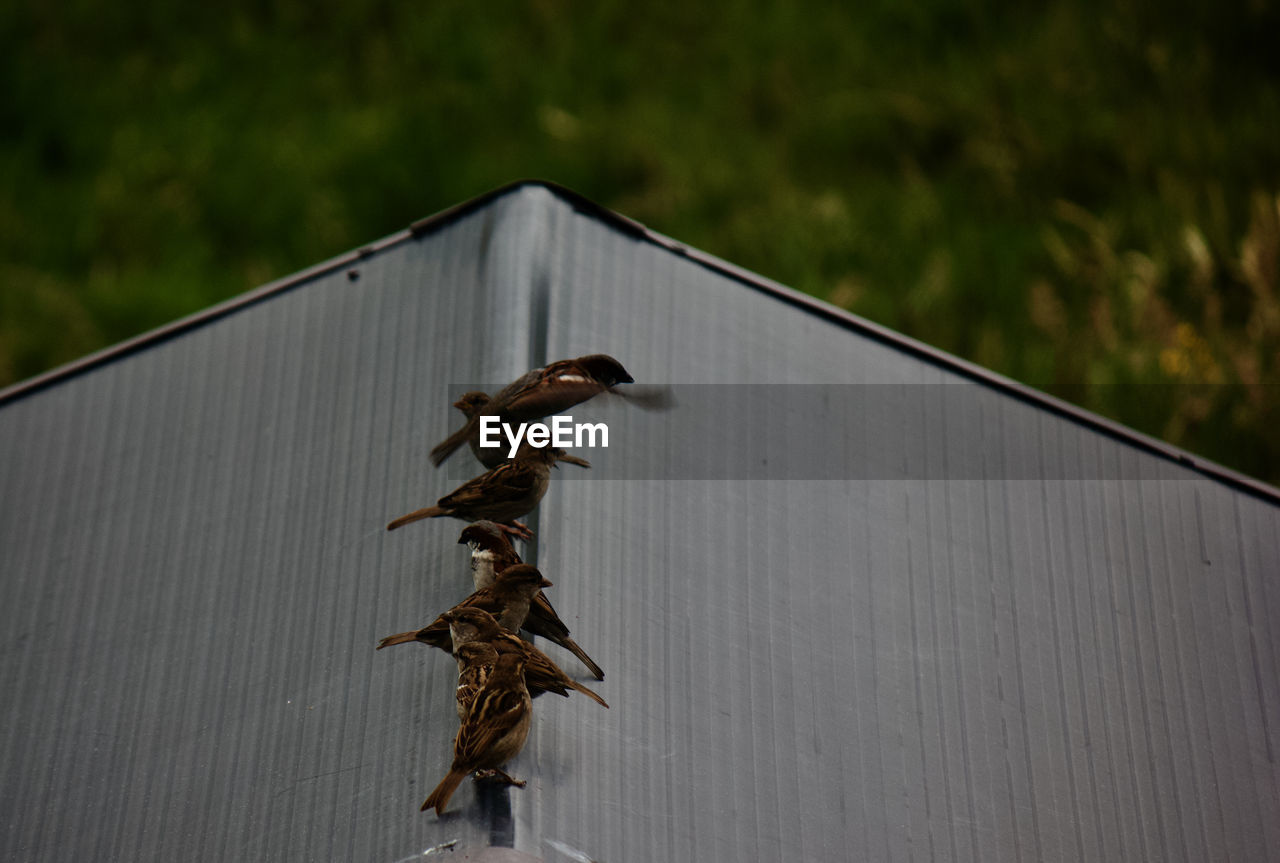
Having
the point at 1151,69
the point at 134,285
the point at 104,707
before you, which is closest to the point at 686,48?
the point at 1151,69

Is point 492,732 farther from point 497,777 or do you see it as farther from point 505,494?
point 505,494

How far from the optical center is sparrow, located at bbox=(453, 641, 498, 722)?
1766mm

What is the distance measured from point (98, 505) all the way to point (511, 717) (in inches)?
48.1

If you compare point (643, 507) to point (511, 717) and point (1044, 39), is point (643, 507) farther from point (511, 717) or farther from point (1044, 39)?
point (1044, 39)

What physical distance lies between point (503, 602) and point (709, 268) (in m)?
1.15

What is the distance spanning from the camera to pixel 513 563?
1.94 metres

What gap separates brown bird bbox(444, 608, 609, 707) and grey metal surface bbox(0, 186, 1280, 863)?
0.04m

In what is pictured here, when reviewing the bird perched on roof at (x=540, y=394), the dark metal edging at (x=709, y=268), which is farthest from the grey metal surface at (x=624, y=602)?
the bird perched on roof at (x=540, y=394)

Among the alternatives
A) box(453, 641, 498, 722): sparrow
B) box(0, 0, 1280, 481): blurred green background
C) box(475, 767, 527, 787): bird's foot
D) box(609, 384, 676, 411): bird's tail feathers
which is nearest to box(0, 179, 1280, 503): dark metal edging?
box(609, 384, 676, 411): bird's tail feathers

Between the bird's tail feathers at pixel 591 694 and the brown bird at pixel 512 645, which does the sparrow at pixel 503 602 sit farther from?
the bird's tail feathers at pixel 591 694

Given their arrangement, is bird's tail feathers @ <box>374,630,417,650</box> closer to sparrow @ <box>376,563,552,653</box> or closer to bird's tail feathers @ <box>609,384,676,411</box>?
sparrow @ <box>376,563,552,653</box>

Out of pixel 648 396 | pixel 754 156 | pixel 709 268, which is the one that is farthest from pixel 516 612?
pixel 754 156

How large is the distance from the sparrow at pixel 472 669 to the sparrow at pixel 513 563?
0.15m

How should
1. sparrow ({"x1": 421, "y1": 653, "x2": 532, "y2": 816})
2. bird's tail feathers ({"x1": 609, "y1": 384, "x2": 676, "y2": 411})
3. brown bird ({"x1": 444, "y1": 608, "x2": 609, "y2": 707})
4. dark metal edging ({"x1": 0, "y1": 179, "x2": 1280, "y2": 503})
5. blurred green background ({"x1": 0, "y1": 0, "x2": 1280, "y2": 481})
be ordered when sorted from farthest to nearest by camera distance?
blurred green background ({"x1": 0, "y1": 0, "x2": 1280, "y2": 481})
dark metal edging ({"x1": 0, "y1": 179, "x2": 1280, "y2": 503})
bird's tail feathers ({"x1": 609, "y1": 384, "x2": 676, "y2": 411})
brown bird ({"x1": 444, "y1": 608, "x2": 609, "y2": 707})
sparrow ({"x1": 421, "y1": 653, "x2": 532, "y2": 816})
